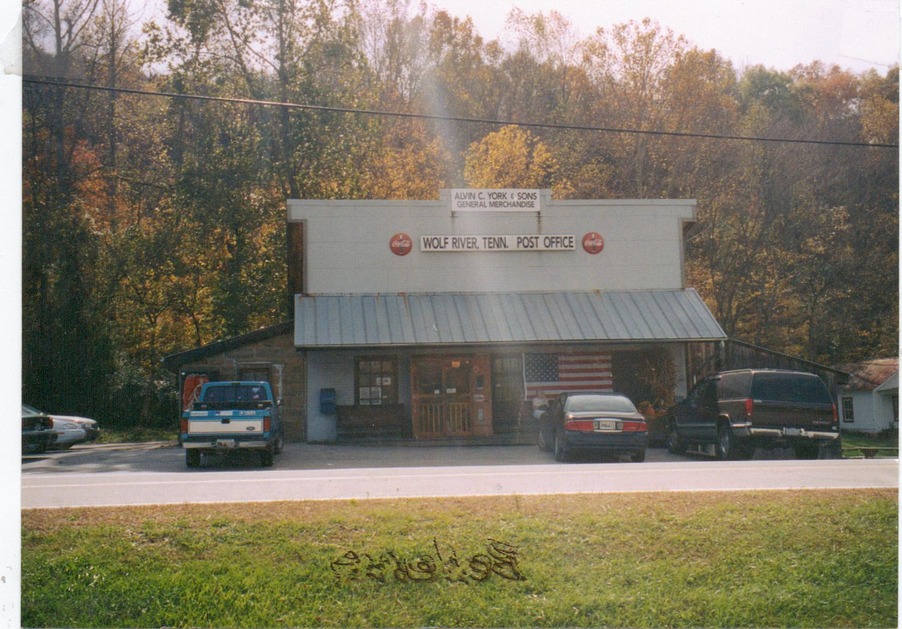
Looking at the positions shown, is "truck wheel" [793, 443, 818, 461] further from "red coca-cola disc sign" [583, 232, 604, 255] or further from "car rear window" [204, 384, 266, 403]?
"car rear window" [204, 384, 266, 403]

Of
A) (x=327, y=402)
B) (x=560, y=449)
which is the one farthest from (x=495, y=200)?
(x=560, y=449)

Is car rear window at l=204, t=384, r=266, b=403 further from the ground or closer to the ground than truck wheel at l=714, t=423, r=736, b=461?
further from the ground

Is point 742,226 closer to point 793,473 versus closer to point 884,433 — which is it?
point 884,433

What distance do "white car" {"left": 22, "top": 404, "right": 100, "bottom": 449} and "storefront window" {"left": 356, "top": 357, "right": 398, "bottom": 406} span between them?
18.1 feet

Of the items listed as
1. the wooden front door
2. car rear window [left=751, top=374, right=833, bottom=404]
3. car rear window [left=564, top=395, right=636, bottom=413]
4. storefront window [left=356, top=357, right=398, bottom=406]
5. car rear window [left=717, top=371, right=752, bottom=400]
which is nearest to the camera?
car rear window [left=751, top=374, right=833, bottom=404]

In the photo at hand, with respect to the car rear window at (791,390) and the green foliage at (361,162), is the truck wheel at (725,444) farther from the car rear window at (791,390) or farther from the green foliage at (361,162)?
the green foliage at (361,162)

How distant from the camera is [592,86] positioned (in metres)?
26.1

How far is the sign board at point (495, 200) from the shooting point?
19766mm

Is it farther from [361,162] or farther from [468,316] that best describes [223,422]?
[361,162]

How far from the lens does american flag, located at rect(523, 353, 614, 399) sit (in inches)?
677

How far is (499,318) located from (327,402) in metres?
4.39

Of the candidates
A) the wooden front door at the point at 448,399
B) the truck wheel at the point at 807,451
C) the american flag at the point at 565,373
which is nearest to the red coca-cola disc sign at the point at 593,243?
the american flag at the point at 565,373

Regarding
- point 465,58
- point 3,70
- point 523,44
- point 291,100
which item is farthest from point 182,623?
point 291,100

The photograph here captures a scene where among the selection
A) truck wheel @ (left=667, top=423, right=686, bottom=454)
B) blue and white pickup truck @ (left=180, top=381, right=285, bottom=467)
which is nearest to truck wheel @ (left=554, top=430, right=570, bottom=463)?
truck wheel @ (left=667, top=423, right=686, bottom=454)
